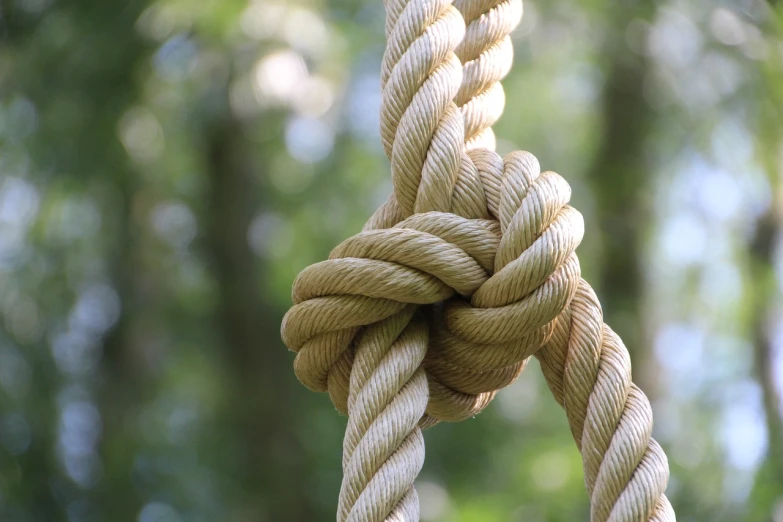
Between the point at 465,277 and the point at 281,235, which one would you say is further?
the point at 281,235

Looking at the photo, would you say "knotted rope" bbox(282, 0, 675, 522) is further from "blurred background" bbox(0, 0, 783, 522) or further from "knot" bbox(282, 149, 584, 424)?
"blurred background" bbox(0, 0, 783, 522)

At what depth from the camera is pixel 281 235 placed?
5559 mm

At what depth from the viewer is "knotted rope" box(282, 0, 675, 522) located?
0.77m

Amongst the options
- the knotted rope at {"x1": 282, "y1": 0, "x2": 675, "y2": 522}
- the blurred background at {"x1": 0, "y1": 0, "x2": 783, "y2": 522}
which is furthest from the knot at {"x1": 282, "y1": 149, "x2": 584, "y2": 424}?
the blurred background at {"x1": 0, "y1": 0, "x2": 783, "y2": 522}

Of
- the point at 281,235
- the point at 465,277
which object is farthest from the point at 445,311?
the point at 281,235

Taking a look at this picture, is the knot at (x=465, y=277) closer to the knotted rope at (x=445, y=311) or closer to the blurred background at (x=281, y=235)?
the knotted rope at (x=445, y=311)

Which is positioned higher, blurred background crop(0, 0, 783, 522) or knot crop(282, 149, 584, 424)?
knot crop(282, 149, 584, 424)

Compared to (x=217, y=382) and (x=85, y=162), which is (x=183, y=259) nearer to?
(x=217, y=382)

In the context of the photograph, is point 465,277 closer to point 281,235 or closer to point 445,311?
point 445,311

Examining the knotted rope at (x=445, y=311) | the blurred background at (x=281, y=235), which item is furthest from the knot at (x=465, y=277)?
the blurred background at (x=281, y=235)

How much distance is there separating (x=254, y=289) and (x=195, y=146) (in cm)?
112

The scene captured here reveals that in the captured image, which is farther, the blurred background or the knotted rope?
the blurred background

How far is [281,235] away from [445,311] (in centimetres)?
477

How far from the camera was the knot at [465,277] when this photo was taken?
78 centimetres
